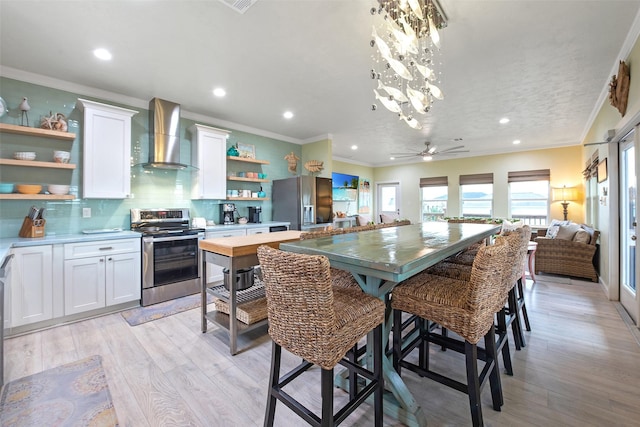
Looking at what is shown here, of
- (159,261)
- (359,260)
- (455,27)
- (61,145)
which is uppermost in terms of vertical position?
(455,27)

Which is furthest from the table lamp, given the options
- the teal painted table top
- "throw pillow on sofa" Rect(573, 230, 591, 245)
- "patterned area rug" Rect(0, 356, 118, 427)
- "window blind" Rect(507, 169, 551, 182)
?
"patterned area rug" Rect(0, 356, 118, 427)

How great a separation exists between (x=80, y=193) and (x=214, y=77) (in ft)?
7.20

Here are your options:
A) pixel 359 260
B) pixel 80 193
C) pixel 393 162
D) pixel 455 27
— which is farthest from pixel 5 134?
pixel 393 162

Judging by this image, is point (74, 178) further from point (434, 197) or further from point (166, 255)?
point (434, 197)

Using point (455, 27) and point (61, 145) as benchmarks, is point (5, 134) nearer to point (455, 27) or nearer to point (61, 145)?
point (61, 145)

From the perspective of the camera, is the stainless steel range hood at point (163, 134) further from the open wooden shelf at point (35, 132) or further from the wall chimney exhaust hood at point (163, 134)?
the open wooden shelf at point (35, 132)

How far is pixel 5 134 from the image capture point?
2.80 m

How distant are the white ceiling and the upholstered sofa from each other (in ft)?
6.40

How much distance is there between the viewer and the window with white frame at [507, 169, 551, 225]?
6406 millimetres

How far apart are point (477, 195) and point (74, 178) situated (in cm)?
847

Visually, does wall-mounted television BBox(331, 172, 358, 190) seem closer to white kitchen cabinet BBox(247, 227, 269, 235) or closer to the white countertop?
white kitchen cabinet BBox(247, 227, 269, 235)

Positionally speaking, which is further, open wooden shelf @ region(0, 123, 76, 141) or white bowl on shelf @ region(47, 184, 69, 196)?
white bowl on shelf @ region(47, 184, 69, 196)

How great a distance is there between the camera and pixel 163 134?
3660 millimetres

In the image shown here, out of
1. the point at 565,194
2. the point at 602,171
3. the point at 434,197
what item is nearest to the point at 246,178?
the point at 602,171
